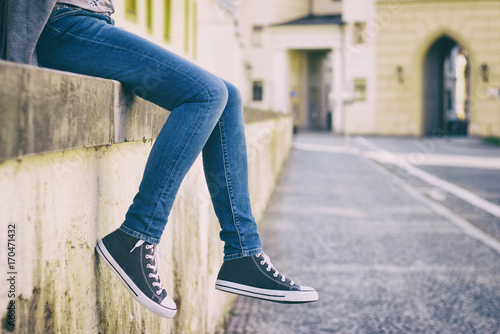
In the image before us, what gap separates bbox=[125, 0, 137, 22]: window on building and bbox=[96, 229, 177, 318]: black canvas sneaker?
11713 mm

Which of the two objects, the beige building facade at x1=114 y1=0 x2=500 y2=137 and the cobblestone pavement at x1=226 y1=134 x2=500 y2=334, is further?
the beige building facade at x1=114 y1=0 x2=500 y2=137

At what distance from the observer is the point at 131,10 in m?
13.3

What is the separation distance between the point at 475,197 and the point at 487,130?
83.5 feet

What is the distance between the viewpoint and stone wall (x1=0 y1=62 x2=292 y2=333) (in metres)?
1.17

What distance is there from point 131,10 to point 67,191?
1251cm

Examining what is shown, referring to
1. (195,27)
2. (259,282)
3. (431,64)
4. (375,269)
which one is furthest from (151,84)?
(431,64)

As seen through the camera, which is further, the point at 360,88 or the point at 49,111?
the point at 360,88

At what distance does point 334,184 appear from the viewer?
9.64 meters

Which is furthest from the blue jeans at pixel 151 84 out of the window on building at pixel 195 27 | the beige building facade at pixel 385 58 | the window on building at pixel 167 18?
the beige building facade at pixel 385 58

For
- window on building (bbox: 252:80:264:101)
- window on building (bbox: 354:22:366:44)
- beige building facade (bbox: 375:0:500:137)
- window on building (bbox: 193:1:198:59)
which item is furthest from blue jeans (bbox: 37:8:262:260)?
window on building (bbox: 252:80:264:101)

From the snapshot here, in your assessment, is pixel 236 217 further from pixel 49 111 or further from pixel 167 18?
pixel 167 18

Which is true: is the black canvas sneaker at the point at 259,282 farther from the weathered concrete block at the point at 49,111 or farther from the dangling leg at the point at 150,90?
the weathered concrete block at the point at 49,111

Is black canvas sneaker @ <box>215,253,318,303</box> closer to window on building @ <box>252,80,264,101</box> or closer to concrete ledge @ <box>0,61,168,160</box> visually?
concrete ledge @ <box>0,61,168,160</box>

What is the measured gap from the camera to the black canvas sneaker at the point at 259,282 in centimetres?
206
